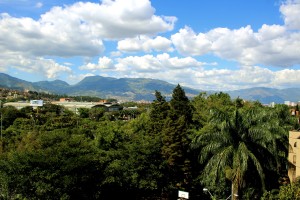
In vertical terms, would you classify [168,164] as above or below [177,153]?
below

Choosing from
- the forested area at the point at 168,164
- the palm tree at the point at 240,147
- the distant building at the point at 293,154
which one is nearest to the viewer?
the palm tree at the point at 240,147

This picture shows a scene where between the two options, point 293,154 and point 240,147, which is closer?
point 240,147

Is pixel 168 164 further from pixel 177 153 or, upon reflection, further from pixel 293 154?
pixel 293 154

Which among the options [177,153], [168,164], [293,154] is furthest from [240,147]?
[168,164]

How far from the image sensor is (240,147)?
20.2 meters

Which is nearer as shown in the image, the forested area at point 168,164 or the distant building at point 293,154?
the forested area at point 168,164

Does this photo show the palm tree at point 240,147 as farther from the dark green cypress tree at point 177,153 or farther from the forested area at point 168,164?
the dark green cypress tree at point 177,153

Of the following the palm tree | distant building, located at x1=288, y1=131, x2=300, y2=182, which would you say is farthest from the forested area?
distant building, located at x1=288, y1=131, x2=300, y2=182

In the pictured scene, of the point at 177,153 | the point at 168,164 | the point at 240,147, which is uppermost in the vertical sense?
the point at 240,147

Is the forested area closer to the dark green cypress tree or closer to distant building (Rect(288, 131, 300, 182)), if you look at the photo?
the dark green cypress tree

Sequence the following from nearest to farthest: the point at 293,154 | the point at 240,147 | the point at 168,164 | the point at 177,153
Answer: the point at 240,147 < the point at 293,154 < the point at 168,164 < the point at 177,153

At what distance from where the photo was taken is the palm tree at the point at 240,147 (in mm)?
20087

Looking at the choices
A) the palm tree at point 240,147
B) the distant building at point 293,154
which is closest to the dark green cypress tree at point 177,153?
the palm tree at point 240,147

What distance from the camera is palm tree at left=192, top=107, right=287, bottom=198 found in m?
20.1
